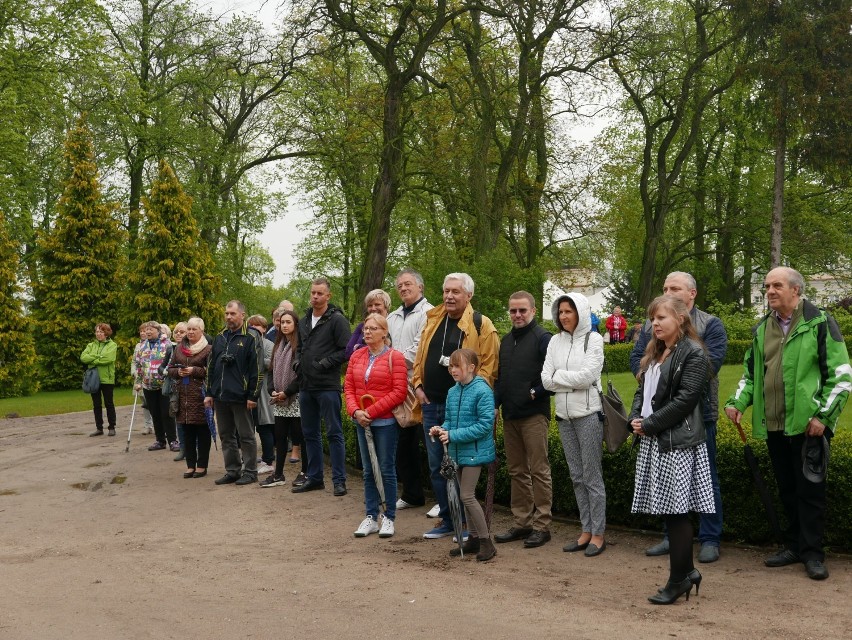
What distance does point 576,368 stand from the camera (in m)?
6.77

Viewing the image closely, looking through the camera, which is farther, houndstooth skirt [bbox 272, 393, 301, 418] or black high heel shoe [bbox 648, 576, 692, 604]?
houndstooth skirt [bbox 272, 393, 301, 418]

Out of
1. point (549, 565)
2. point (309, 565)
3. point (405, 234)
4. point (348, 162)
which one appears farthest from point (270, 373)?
point (405, 234)

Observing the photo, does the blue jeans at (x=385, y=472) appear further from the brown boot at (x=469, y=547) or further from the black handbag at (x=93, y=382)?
the black handbag at (x=93, y=382)

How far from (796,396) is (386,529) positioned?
340cm

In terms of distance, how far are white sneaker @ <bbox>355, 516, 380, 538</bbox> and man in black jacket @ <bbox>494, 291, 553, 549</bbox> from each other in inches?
41.9

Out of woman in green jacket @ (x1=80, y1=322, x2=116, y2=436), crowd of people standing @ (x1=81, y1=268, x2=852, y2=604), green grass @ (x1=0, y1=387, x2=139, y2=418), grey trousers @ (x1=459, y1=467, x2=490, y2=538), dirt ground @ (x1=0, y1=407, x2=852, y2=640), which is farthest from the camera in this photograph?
green grass @ (x1=0, y1=387, x2=139, y2=418)

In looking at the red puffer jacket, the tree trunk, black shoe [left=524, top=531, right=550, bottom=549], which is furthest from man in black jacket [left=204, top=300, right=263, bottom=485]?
the tree trunk

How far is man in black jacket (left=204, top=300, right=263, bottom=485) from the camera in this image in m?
10.1

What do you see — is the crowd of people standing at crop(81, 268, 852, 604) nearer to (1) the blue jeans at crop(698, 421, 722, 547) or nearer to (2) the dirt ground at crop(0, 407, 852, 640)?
(1) the blue jeans at crop(698, 421, 722, 547)

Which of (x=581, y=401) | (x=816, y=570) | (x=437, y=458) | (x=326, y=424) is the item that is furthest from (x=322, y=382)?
(x=816, y=570)

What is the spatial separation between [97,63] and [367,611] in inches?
1090

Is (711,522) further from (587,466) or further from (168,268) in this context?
(168,268)

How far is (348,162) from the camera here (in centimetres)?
2442

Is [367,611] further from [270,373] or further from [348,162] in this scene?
[348,162]
